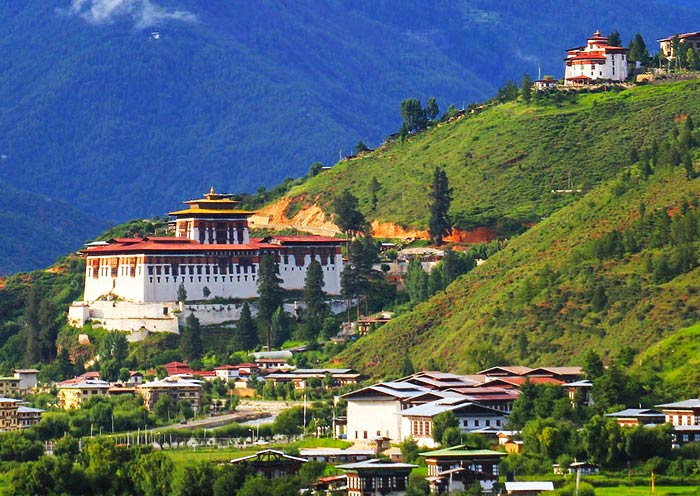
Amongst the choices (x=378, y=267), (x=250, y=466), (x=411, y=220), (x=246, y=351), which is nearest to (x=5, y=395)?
(x=246, y=351)

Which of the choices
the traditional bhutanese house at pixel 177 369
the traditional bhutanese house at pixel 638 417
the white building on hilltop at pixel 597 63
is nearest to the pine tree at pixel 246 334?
the traditional bhutanese house at pixel 177 369

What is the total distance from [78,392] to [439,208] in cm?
3978

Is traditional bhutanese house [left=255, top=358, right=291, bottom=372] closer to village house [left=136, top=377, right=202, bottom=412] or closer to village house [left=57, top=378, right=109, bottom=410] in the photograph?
village house [left=136, top=377, right=202, bottom=412]

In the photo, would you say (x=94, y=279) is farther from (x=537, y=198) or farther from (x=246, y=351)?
(x=537, y=198)

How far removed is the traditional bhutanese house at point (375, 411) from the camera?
393ft

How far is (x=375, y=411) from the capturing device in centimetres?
12125

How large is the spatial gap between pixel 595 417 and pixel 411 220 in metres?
78.5

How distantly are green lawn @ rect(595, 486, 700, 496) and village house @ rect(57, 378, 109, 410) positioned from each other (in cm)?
4754

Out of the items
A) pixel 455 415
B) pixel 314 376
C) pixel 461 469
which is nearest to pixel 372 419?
pixel 455 415

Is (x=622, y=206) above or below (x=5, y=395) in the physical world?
above

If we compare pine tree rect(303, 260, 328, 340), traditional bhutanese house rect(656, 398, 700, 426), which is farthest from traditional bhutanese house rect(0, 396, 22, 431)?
traditional bhutanese house rect(656, 398, 700, 426)

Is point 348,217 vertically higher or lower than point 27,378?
higher

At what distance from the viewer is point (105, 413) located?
134000 mm

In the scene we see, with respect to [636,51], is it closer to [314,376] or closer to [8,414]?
[314,376]
